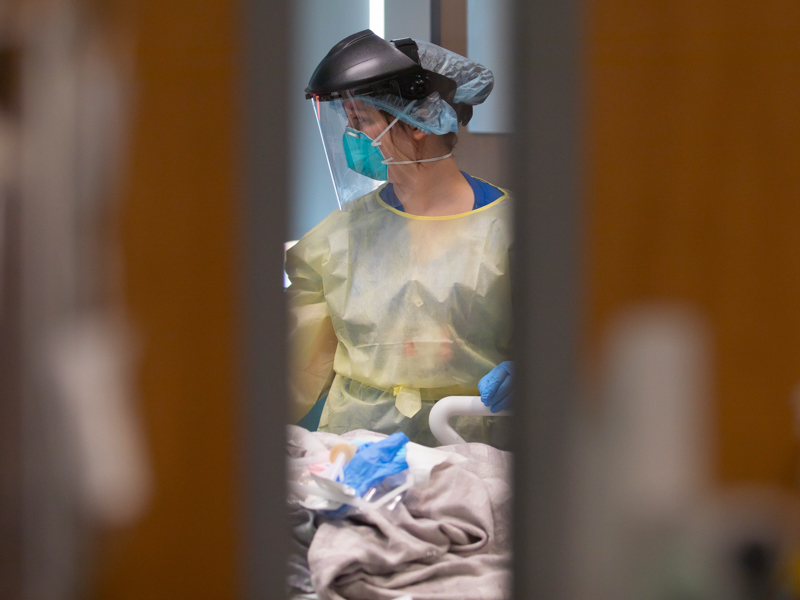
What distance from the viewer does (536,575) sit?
397 mm

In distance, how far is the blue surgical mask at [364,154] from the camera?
1.29m

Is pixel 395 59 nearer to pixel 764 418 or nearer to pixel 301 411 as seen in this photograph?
pixel 301 411

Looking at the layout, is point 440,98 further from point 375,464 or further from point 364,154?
Answer: point 375,464

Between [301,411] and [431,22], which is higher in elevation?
[431,22]

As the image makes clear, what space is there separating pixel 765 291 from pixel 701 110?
13cm

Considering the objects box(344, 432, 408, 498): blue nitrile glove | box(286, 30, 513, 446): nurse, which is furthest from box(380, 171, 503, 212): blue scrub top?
box(344, 432, 408, 498): blue nitrile glove

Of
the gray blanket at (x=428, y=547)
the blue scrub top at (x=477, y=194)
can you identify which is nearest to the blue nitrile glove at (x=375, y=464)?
the gray blanket at (x=428, y=547)

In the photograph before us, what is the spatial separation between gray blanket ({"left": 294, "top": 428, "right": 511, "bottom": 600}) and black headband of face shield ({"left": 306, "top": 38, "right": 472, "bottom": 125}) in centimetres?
80

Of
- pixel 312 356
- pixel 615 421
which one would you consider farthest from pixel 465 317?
pixel 615 421

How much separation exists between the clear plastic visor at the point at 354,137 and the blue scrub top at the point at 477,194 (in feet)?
0.28

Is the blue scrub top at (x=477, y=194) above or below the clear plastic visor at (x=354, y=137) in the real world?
below

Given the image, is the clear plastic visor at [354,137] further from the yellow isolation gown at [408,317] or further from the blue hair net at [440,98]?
the yellow isolation gown at [408,317]

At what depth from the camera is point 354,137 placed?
4.23 feet

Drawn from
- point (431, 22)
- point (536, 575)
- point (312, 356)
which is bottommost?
point (312, 356)
